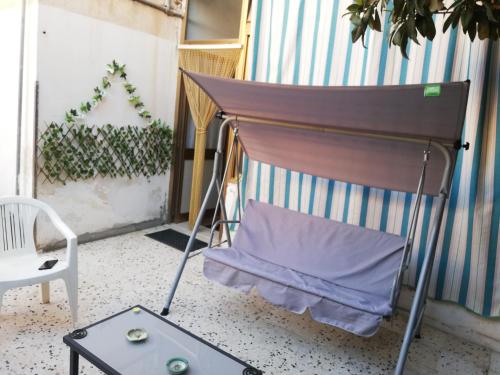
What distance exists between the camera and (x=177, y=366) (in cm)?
161

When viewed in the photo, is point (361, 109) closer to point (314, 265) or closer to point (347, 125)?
point (347, 125)

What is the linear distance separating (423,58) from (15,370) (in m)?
3.22

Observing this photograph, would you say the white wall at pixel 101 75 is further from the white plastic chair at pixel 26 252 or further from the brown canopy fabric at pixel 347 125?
the brown canopy fabric at pixel 347 125

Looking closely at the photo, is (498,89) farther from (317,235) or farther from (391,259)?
(317,235)

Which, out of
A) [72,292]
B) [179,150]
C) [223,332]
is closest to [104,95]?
[179,150]

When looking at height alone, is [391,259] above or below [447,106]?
below

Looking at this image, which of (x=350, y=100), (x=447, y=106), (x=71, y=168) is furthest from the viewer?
(x=71, y=168)

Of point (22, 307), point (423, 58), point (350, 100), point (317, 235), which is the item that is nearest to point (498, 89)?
point (423, 58)

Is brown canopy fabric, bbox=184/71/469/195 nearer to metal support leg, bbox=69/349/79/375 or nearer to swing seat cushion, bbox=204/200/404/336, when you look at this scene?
swing seat cushion, bbox=204/200/404/336

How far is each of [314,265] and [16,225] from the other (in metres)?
2.11

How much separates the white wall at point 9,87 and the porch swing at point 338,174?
2.00 m

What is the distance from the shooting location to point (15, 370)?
6.73 feet

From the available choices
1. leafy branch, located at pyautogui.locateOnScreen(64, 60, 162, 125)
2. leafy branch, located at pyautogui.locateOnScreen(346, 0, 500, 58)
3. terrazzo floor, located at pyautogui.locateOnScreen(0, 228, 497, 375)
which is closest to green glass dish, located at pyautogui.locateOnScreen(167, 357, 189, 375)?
terrazzo floor, located at pyautogui.locateOnScreen(0, 228, 497, 375)

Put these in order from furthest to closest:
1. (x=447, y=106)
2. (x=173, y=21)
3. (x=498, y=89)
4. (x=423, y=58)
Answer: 1. (x=173, y=21)
2. (x=423, y=58)
3. (x=498, y=89)
4. (x=447, y=106)
